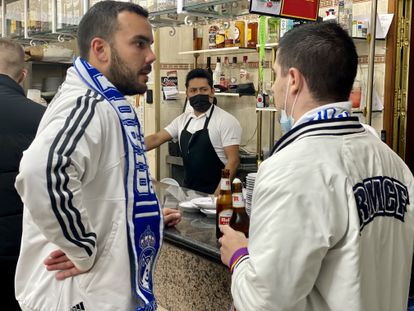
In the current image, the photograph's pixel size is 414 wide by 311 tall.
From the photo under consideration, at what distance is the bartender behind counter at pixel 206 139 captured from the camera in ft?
13.3

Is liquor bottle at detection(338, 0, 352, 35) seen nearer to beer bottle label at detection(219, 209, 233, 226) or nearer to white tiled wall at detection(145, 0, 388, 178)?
white tiled wall at detection(145, 0, 388, 178)

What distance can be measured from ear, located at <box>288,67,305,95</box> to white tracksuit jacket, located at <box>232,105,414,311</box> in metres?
0.11

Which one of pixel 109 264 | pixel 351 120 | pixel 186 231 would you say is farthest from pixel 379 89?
pixel 109 264

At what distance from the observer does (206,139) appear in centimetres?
414

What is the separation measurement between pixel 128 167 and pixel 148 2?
7.50ft

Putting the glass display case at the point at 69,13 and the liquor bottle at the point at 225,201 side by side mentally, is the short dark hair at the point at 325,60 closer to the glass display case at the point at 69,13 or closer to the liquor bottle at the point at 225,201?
the liquor bottle at the point at 225,201

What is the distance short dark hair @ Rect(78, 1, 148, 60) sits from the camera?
1.73m

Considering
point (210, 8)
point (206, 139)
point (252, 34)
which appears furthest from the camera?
point (252, 34)

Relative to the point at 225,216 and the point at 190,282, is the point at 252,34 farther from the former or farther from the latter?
the point at 225,216

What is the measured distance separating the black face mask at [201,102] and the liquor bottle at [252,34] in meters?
0.93

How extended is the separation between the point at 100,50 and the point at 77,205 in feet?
1.93

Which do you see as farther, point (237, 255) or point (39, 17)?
point (39, 17)

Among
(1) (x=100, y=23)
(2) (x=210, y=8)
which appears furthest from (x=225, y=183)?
(2) (x=210, y=8)

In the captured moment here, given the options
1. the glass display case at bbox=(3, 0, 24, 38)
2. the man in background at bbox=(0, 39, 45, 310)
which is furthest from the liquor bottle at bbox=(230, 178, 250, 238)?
the glass display case at bbox=(3, 0, 24, 38)
